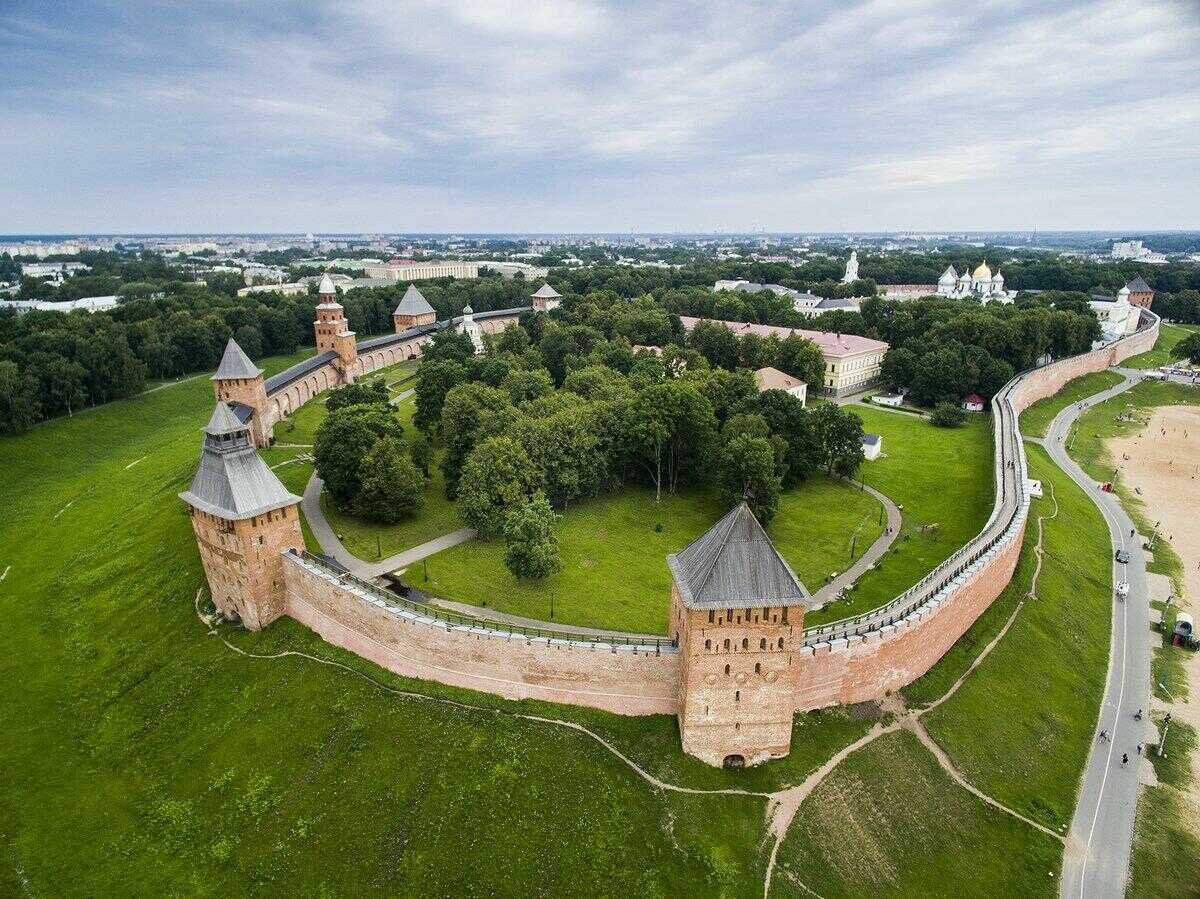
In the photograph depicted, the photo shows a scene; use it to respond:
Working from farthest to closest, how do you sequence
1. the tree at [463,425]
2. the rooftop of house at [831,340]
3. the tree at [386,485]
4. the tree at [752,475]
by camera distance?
the rooftop of house at [831,340]
the tree at [463,425]
the tree at [752,475]
the tree at [386,485]

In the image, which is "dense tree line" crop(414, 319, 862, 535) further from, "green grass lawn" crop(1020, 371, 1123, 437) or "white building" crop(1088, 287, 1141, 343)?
"white building" crop(1088, 287, 1141, 343)

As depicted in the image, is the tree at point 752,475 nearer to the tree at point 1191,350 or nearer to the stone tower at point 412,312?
the stone tower at point 412,312

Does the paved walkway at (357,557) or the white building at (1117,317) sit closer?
the paved walkway at (357,557)

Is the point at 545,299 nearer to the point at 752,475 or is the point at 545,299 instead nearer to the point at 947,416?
the point at 947,416

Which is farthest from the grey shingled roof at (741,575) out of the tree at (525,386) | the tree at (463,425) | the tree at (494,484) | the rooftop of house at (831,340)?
the rooftop of house at (831,340)

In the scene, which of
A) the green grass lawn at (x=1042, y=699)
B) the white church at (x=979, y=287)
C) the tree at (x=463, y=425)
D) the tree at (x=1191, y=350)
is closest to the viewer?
the green grass lawn at (x=1042, y=699)

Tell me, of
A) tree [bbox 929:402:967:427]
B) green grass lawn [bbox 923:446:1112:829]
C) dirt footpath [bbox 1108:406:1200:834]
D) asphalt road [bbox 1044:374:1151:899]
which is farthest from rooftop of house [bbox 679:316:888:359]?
green grass lawn [bbox 923:446:1112:829]

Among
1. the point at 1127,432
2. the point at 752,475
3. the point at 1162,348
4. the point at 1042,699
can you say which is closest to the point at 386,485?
the point at 752,475
